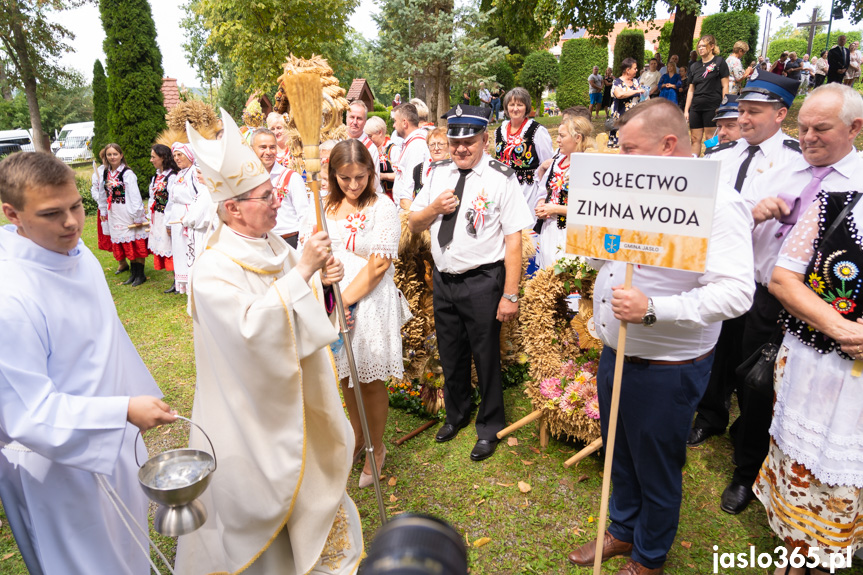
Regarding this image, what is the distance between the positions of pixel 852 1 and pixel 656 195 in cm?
2852

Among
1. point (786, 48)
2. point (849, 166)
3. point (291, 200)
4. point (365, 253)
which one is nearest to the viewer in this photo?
point (849, 166)

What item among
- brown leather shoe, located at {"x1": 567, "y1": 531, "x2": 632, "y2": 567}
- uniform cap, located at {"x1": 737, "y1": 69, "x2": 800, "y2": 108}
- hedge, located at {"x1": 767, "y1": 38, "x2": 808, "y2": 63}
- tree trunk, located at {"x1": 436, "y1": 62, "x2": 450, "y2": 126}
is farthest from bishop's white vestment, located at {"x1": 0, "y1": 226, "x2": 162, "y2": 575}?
hedge, located at {"x1": 767, "y1": 38, "x2": 808, "y2": 63}

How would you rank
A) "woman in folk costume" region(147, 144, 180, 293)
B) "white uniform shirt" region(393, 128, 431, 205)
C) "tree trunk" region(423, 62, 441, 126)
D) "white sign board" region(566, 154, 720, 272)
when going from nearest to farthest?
"white sign board" region(566, 154, 720, 272), "white uniform shirt" region(393, 128, 431, 205), "woman in folk costume" region(147, 144, 180, 293), "tree trunk" region(423, 62, 441, 126)

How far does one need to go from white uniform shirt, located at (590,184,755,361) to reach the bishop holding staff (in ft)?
4.54

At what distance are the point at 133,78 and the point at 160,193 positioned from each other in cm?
1276

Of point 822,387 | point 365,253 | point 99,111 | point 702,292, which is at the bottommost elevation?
point 822,387

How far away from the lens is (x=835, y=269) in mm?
2586

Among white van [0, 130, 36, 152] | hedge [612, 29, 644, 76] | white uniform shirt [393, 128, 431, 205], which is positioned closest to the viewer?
white uniform shirt [393, 128, 431, 205]

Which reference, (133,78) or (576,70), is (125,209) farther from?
(576,70)

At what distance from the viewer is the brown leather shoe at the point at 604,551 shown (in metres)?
3.23

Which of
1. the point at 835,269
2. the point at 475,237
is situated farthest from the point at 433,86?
the point at 835,269

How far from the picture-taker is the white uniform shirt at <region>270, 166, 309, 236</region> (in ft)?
20.6

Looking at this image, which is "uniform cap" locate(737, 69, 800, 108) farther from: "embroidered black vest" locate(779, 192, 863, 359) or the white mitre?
the white mitre

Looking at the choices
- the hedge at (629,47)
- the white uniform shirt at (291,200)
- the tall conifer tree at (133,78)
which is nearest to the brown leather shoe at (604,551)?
the white uniform shirt at (291,200)
